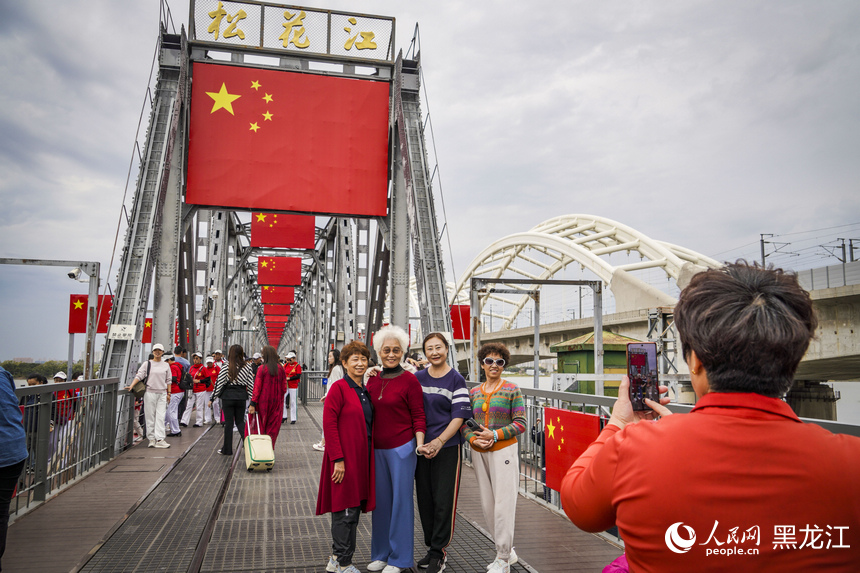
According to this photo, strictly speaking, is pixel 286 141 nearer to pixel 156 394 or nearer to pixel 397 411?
pixel 156 394

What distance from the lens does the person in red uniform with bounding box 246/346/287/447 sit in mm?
8695

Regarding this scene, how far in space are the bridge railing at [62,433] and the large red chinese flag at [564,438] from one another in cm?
511

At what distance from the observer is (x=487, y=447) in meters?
4.48

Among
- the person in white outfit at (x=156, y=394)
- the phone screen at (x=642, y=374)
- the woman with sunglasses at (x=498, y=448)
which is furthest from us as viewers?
the person in white outfit at (x=156, y=394)

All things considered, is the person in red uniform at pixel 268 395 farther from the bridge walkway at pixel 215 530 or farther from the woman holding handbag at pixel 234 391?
the bridge walkway at pixel 215 530

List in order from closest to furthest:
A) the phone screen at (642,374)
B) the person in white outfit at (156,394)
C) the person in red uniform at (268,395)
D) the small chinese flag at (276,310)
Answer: the phone screen at (642,374) < the person in red uniform at (268,395) < the person in white outfit at (156,394) < the small chinese flag at (276,310)

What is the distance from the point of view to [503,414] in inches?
185

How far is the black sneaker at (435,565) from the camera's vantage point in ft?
14.2

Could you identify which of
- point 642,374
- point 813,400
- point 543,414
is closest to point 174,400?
point 543,414

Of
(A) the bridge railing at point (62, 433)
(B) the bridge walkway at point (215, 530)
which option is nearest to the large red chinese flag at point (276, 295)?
(A) the bridge railing at point (62, 433)

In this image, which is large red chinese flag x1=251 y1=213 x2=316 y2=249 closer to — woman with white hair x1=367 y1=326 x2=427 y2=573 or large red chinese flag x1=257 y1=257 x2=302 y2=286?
large red chinese flag x1=257 y1=257 x2=302 y2=286

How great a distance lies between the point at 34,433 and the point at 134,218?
5015mm

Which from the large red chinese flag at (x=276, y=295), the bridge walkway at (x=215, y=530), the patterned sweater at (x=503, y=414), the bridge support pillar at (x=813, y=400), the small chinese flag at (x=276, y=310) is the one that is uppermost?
the large red chinese flag at (x=276, y=295)

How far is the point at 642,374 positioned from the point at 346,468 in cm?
306
